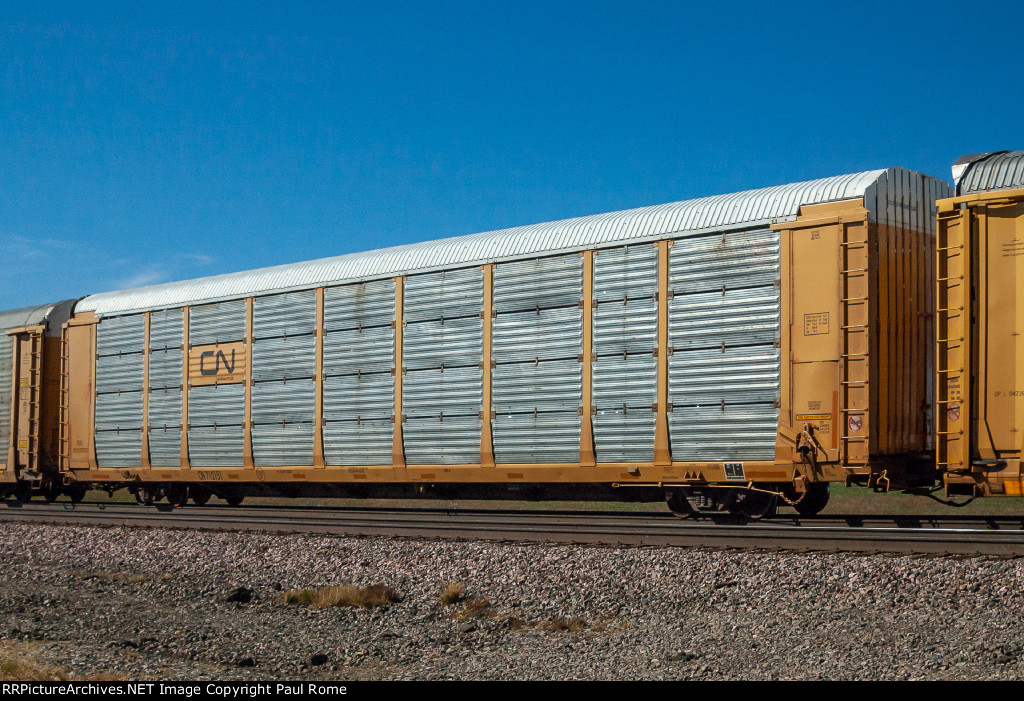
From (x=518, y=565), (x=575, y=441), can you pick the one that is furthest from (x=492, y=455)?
(x=518, y=565)

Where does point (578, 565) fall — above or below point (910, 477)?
below

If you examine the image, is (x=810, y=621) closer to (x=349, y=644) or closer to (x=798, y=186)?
→ (x=349, y=644)

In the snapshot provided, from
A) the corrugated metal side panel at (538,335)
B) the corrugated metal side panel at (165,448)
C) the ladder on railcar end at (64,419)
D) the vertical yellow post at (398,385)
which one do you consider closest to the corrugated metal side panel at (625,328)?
the corrugated metal side panel at (538,335)

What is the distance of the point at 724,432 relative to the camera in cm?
1174

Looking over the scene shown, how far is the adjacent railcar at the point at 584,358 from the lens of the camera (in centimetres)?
1112

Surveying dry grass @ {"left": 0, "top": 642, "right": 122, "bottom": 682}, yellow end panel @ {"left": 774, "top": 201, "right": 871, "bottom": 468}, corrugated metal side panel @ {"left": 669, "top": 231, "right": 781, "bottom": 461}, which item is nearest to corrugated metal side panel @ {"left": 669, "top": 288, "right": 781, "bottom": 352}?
corrugated metal side panel @ {"left": 669, "top": 231, "right": 781, "bottom": 461}

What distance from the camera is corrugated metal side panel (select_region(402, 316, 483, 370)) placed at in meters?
13.9

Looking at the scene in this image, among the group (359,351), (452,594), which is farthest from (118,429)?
(452,594)

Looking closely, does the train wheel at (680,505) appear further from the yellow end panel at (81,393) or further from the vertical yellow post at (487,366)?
the yellow end panel at (81,393)

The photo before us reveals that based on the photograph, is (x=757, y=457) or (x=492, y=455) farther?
(x=492, y=455)

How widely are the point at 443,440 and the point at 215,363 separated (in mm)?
5009

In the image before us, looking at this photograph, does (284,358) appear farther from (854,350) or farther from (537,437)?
(854,350)

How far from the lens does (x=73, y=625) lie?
1044cm

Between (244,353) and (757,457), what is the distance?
8.83 m
